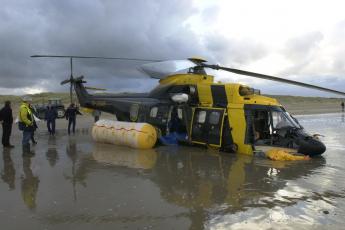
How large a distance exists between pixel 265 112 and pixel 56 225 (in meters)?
8.18

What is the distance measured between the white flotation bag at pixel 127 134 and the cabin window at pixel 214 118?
6.53ft

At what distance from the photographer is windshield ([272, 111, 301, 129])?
1199 cm

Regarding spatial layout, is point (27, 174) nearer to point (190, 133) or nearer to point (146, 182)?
point (146, 182)

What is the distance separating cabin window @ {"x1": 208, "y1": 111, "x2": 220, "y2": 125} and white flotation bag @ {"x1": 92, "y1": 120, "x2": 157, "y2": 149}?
1990mm

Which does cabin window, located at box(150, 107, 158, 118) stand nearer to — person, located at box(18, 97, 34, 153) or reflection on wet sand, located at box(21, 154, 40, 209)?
person, located at box(18, 97, 34, 153)

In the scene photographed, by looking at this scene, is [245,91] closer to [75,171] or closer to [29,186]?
[75,171]

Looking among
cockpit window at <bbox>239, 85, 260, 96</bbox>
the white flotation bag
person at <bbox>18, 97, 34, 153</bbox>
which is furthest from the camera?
the white flotation bag

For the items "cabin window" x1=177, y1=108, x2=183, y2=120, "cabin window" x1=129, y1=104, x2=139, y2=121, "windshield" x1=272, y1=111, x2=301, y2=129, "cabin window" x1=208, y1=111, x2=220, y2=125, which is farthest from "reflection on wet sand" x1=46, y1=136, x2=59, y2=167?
"windshield" x1=272, y1=111, x2=301, y2=129

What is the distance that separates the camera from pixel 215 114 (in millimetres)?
12883

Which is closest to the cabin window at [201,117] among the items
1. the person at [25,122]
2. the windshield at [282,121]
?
the windshield at [282,121]

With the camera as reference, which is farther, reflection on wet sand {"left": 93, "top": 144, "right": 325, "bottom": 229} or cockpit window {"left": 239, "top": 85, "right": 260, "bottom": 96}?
cockpit window {"left": 239, "top": 85, "right": 260, "bottom": 96}

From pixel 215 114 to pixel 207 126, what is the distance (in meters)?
0.50

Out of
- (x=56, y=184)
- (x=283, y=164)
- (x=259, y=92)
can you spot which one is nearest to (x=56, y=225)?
(x=56, y=184)

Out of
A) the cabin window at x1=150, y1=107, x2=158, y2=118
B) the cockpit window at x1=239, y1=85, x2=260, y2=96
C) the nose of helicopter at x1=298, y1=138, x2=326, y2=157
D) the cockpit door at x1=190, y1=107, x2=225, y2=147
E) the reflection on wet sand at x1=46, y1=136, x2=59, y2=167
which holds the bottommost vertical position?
the reflection on wet sand at x1=46, y1=136, x2=59, y2=167
